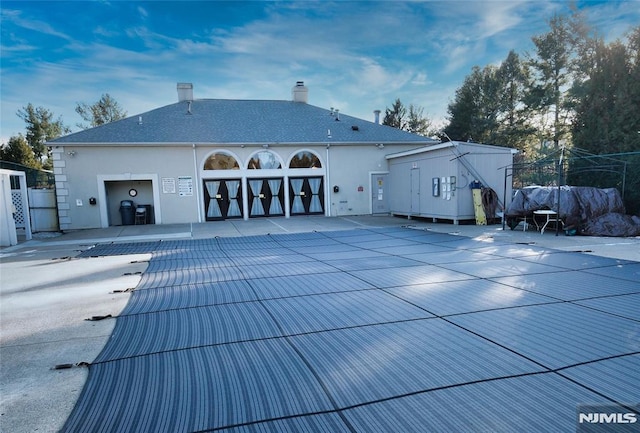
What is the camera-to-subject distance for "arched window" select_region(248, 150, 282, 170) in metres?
15.5

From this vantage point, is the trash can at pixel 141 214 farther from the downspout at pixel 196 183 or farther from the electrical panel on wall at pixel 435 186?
the electrical panel on wall at pixel 435 186

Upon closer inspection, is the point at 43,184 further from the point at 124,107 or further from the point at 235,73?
the point at 124,107

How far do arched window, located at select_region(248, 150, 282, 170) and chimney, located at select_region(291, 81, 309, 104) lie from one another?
5826mm

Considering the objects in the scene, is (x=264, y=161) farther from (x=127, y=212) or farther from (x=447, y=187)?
(x=447, y=187)

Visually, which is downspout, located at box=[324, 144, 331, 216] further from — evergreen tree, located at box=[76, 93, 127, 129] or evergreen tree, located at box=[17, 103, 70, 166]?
evergreen tree, located at box=[17, 103, 70, 166]

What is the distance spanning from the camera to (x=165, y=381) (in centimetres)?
257

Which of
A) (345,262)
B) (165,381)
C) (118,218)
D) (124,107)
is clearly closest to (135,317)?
(165,381)

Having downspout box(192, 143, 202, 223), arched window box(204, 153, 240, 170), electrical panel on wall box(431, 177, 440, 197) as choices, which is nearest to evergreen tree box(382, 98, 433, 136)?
electrical panel on wall box(431, 177, 440, 197)

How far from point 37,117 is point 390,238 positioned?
3593cm

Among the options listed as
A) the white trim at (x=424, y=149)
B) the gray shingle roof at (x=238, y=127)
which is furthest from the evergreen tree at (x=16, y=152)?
the white trim at (x=424, y=149)

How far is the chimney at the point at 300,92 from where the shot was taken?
19875 mm

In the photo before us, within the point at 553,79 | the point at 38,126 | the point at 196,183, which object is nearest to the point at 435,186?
the point at 196,183

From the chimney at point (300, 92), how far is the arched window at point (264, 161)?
19.1ft

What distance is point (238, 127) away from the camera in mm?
16172
